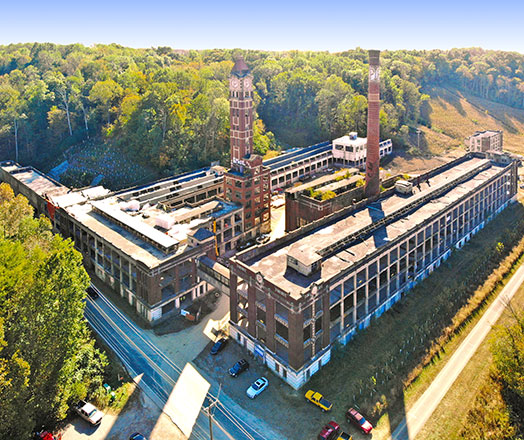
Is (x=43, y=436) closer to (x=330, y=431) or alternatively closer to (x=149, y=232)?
(x=330, y=431)

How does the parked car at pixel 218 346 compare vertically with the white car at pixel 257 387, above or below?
above

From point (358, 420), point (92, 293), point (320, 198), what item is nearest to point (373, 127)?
point (320, 198)

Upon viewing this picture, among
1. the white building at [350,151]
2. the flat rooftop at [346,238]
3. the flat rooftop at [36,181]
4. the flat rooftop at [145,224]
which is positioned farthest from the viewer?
the white building at [350,151]

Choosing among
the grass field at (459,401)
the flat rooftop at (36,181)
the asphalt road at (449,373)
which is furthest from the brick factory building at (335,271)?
the flat rooftop at (36,181)

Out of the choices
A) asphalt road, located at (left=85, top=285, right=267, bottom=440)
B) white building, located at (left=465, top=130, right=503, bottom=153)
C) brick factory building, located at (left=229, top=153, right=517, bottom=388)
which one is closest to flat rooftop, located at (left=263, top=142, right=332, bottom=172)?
brick factory building, located at (left=229, top=153, right=517, bottom=388)

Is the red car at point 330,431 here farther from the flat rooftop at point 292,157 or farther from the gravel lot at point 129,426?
the flat rooftop at point 292,157

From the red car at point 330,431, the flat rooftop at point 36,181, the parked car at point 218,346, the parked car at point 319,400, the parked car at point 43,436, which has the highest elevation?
the flat rooftop at point 36,181

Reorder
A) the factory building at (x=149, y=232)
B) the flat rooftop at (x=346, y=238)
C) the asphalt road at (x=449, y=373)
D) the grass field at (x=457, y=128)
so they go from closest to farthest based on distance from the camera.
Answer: the asphalt road at (x=449, y=373), the flat rooftop at (x=346, y=238), the factory building at (x=149, y=232), the grass field at (x=457, y=128)
